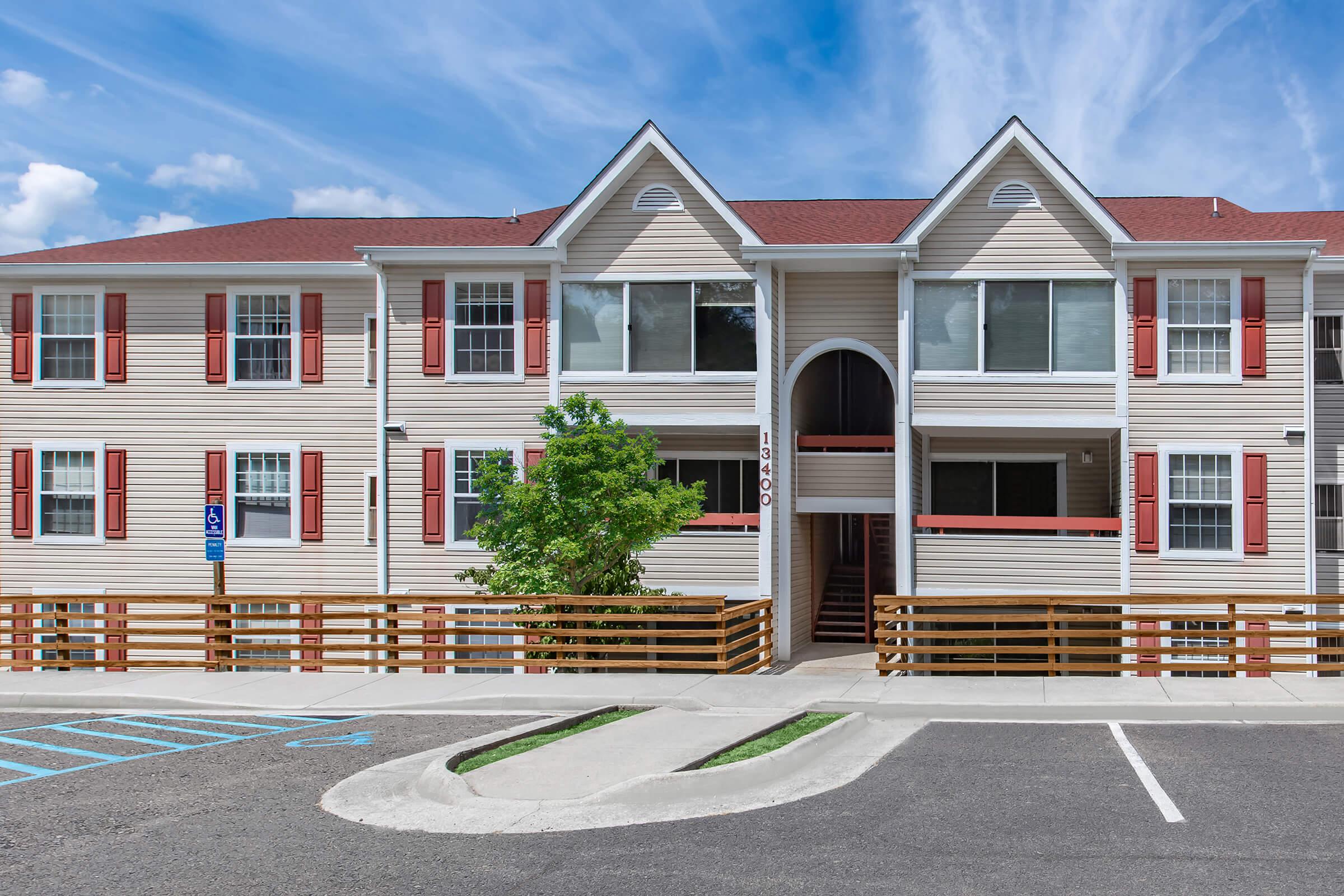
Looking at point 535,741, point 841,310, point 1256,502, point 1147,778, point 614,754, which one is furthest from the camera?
point 841,310

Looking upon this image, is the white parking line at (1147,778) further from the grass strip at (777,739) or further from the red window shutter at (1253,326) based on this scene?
the red window shutter at (1253,326)

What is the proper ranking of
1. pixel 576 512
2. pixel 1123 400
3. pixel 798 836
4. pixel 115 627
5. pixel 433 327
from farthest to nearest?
1. pixel 115 627
2. pixel 433 327
3. pixel 1123 400
4. pixel 576 512
5. pixel 798 836

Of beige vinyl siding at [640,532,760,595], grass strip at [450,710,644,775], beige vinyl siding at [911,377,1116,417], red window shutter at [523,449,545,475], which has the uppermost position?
beige vinyl siding at [911,377,1116,417]

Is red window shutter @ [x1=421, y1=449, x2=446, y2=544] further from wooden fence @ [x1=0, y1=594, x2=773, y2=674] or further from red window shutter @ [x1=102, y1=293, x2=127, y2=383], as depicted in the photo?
red window shutter @ [x1=102, y1=293, x2=127, y2=383]

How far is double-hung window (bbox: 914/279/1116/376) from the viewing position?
20016mm

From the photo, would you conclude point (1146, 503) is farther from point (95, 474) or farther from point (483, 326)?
→ point (95, 474)

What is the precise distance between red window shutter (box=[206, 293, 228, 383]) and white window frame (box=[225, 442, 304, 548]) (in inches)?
54.0

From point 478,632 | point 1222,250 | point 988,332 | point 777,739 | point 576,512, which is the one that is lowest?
point 777,739

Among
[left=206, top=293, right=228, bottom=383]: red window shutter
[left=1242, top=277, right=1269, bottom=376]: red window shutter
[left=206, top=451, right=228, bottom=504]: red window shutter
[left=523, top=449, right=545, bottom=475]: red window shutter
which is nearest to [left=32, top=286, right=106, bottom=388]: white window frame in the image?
[left=206, top=293, right=228, bottom=383]: red window shutter

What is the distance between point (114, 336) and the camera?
21.9 metres

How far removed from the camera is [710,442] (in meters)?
21.9

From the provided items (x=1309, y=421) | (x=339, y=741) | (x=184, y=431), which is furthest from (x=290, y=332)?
(x=1309, y=421)

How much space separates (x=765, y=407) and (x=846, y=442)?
2129 mm

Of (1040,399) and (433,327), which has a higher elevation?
(433,327)
